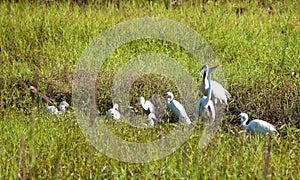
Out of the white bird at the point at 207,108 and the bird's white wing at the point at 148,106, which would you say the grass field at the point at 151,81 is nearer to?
the white bird at the point at 207,108

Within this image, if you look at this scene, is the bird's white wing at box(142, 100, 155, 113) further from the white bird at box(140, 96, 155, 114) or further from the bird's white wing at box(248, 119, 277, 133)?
the bird's white wing at box(248, 119, 277, 133)

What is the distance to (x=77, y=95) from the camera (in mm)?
5930

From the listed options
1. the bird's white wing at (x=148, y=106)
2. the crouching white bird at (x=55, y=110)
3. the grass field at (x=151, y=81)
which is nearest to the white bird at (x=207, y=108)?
the grass field at (x=151, y=81)

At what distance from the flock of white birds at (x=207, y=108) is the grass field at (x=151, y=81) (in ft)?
0.38

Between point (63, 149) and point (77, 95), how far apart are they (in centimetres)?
187

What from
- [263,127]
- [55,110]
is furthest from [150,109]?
[263,127]

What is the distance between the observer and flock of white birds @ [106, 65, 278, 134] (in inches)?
180

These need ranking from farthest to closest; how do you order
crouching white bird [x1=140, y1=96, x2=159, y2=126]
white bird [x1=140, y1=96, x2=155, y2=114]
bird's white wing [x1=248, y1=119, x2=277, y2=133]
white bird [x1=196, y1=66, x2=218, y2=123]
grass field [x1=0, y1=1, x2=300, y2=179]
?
white bird [x1=140, y1=96, x2=155, y2=114]
crouching white bird [x1=140, y1=96, x2=159, y2=126]
white bird [x1=196, y1=66, x2=218, y2=123]
bird's white wing [x1=248, y1=119, x2=277, y2=133]
grass field [x1=0, y1=1, x2=300, y2=179]

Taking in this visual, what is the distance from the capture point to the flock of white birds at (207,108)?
4.57 meters

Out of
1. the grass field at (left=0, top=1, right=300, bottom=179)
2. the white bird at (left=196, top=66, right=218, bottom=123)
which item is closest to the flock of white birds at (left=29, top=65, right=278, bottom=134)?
the white bird at (left=196, top=66, right=218, bottom=123)

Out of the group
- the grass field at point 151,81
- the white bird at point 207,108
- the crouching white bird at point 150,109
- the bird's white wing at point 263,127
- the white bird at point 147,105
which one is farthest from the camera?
the white bird at point 147,105

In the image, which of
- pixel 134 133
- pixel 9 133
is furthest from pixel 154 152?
pixel 9 133

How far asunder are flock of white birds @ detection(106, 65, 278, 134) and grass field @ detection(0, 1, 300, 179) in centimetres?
12

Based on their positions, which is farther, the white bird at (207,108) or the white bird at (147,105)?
the white bird at (147,105)
